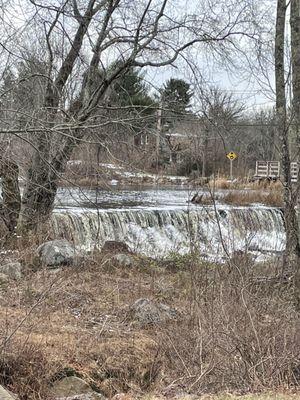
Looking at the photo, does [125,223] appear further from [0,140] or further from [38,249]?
[0,140]

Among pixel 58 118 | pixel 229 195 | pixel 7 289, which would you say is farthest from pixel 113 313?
pixel 229 195

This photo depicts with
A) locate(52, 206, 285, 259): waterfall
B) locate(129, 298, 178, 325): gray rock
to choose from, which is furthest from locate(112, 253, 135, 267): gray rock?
locate(129, 298, 178, 325): gray rock

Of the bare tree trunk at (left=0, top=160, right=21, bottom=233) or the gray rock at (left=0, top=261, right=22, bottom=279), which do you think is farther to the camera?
the bare tree trunk at (left=0, top=160, right=21, bottom=233)

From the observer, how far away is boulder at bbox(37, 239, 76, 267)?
9.35m

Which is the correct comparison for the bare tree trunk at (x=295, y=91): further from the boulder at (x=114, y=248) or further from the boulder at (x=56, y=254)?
the boulder at (x=114, y=248)

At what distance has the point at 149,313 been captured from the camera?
702 centimetres

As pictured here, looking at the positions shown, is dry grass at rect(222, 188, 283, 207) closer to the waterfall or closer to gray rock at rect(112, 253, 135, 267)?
the waterfall

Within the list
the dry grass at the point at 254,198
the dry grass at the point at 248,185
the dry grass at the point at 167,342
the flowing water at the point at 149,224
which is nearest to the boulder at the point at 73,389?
the dry grass at the point at 167,342

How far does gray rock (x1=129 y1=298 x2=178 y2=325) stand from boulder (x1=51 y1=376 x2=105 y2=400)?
67.5 inches

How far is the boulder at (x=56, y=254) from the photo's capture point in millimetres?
9352

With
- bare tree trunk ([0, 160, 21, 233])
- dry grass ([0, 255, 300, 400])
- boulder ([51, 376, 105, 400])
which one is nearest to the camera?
dry grass ([0, 255, 300, 400])

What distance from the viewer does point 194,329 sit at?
553 centimetres

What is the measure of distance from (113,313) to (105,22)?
670cm

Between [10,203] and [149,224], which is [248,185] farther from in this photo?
[10,203]
